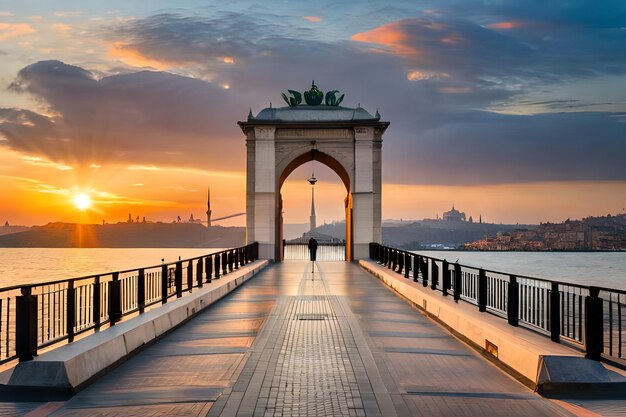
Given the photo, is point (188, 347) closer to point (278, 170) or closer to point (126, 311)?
point (126, 311)

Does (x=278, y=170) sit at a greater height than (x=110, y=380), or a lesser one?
greater

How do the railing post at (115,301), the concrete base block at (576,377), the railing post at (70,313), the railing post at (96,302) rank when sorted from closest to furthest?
the concrete base block at (576,377) < the railing post at (70,313) < the railing post at (96,302) < the railing post at (115,301)

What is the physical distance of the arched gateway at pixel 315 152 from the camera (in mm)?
42938

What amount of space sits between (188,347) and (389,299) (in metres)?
9.34

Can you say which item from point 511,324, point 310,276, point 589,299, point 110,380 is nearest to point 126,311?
point 110,380

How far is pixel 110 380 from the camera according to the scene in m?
9.54

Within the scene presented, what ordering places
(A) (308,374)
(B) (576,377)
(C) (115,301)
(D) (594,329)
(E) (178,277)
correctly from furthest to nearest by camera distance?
(E) (178,277) → (C) (115,301) → (A) (308,374) → (D) (594,329) → (B) (576,377)

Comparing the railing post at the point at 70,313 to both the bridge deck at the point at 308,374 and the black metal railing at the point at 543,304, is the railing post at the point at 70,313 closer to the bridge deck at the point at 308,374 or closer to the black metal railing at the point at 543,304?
the bridge deck at the point at 308,374

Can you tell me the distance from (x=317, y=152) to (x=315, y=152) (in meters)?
0.23

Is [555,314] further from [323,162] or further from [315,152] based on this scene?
[323,162]

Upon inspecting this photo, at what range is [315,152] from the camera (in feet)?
144

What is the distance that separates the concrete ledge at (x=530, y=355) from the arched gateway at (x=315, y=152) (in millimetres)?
28561

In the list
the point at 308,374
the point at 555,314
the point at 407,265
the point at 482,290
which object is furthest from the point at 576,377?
the point at 407,265

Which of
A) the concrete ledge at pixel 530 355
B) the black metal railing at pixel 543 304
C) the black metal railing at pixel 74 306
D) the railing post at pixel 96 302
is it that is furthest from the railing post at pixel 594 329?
the railing post at pixel 96 302
